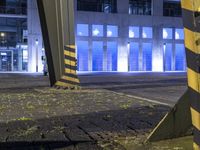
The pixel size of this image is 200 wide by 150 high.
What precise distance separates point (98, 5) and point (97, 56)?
701 cm

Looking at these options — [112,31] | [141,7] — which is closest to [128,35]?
[112,31]

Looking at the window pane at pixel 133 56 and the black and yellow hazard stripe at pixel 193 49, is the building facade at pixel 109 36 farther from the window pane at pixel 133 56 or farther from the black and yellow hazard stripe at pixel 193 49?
the black and yellow hazard stripe at pixel 193 49

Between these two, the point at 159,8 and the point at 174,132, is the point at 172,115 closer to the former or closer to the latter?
the point at 174,132

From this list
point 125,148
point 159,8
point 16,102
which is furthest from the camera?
point 159,8

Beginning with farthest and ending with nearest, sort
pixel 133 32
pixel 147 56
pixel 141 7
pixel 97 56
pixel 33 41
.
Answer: pixel 141 7
pixel 147 56
pixel 133 32
pixel 97 56
pixel 33 41

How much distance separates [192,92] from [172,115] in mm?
1644

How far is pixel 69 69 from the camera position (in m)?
17.8

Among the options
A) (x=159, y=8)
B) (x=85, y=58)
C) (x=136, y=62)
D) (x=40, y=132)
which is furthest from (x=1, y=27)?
(x=40, y=132)

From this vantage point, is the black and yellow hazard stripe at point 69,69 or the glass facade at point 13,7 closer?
the black and yellow hazard stripe at point 69,69

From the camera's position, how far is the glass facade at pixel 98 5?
6016cm

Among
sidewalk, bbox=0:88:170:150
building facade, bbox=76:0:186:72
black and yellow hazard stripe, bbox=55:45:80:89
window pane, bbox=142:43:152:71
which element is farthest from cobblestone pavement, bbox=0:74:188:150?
window pane, bbox=142:43:152:71

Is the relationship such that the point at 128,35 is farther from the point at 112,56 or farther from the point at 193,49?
the point at 193,49

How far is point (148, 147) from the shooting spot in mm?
6043

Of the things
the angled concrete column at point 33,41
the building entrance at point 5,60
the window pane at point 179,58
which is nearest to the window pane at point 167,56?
the window pane at point 179,58
